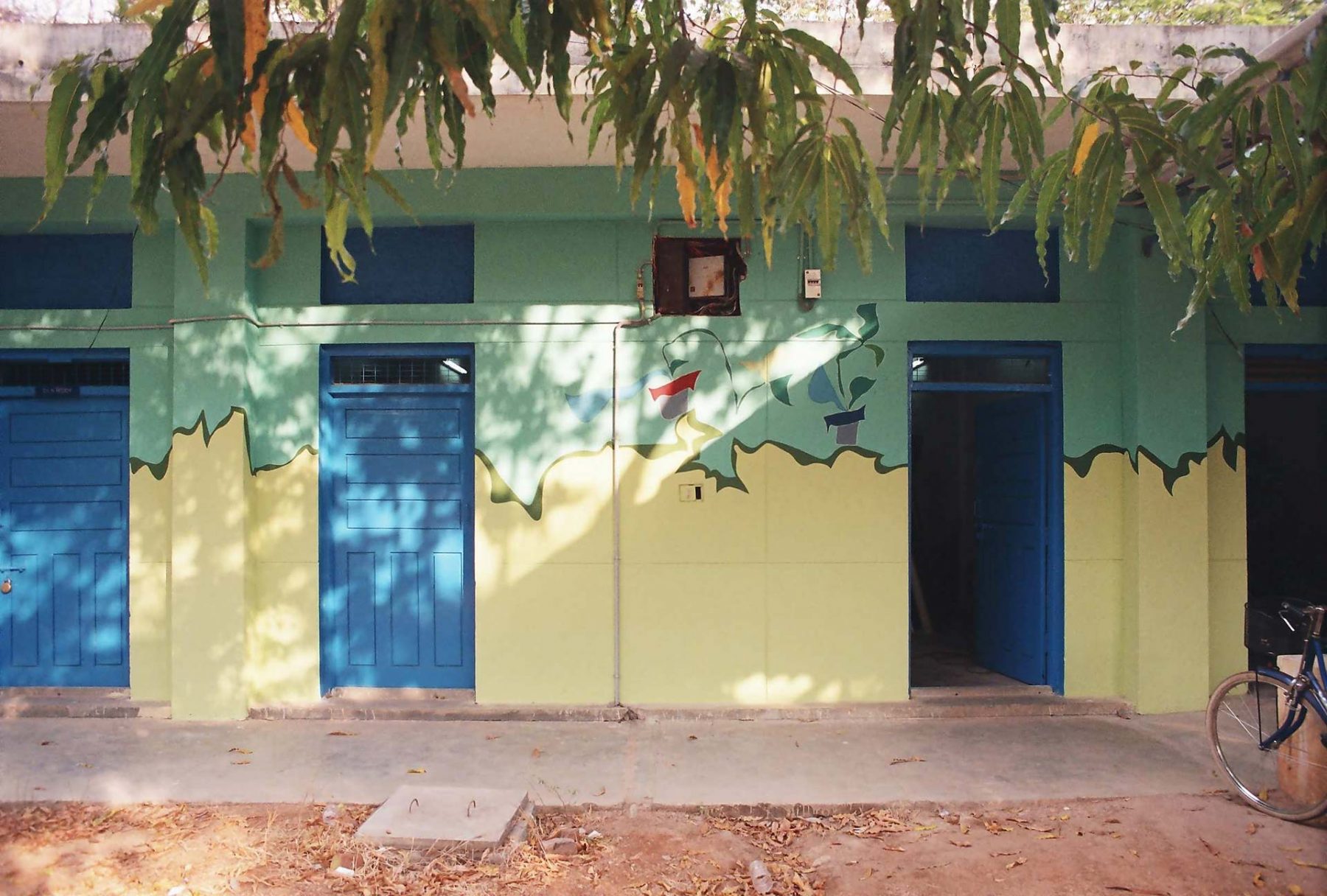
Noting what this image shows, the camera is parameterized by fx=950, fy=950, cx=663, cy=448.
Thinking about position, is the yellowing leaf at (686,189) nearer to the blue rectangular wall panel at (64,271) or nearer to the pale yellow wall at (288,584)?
the pale yellow wall at (288,584)

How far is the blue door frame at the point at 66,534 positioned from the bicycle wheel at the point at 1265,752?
6119 mm

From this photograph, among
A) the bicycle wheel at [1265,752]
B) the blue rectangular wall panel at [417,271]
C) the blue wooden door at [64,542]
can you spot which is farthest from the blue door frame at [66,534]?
the bicycle wheel at [1265,752]

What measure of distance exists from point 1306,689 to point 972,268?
291 centimetres

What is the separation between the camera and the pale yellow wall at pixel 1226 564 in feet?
19.0

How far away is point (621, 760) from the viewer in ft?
15.9

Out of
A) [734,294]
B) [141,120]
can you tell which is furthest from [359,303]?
[141,120]

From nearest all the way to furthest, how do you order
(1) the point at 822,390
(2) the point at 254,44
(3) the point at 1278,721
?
(2) the point at 254,44 → (3) the point at 1278,721 → (1) the point at 822,390

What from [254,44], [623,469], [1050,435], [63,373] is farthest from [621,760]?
[63,373]

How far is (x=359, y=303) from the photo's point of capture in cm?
579

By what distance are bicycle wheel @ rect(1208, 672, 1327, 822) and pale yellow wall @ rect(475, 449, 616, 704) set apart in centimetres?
318

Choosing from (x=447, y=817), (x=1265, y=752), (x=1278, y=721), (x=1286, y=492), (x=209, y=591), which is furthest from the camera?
(x=1286, y=492)

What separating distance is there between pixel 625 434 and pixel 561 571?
2.95 ft

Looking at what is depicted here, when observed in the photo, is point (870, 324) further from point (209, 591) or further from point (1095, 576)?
point (209, 591)

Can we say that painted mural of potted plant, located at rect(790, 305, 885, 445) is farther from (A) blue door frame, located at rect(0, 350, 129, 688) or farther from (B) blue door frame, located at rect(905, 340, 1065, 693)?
→ (A) blue door frame, located at rect(0, 350, 129, 688)
